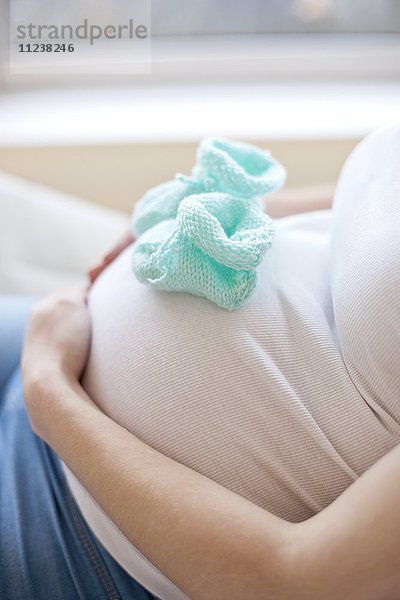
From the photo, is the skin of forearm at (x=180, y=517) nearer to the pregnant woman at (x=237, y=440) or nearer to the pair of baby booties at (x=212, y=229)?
the pregnant woman at (x=237, y=440)

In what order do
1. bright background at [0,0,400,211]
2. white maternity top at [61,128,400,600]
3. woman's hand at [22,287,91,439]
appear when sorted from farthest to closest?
1. bright background at [0,0,400,211]
2. woman's hand at [22,287,91,439]
3. white maternity top at [61,128,400,600]

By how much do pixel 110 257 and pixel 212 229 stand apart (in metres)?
0.33

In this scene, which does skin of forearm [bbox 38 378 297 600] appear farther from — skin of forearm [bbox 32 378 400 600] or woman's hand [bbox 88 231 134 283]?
woman's hand [bbox 88 231 134 283]

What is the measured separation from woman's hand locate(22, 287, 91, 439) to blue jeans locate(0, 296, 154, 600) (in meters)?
0.07

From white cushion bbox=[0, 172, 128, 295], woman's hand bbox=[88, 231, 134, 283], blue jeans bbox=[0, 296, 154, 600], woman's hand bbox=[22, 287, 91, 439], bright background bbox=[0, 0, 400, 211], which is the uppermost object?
bright background bbox=[0, 0, 400, 211]

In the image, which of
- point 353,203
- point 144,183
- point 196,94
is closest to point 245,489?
point 353,203

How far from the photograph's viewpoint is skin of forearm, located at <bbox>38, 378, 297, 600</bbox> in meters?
0.60

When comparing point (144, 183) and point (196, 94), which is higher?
point (196, 94)

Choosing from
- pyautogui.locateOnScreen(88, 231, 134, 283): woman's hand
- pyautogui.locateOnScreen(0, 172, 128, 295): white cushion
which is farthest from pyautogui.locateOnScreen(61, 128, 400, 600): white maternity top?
pyautogui.locateOnScreen(0, 172, 128, 295): white cushion

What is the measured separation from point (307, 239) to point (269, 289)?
13 centimetres

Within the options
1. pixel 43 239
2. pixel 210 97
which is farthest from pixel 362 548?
pixel 210 97

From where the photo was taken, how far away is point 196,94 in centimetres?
179

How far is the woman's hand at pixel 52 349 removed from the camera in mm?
783

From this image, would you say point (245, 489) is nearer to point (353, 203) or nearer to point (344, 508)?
point (344, 508)
